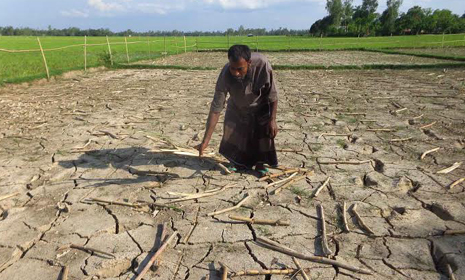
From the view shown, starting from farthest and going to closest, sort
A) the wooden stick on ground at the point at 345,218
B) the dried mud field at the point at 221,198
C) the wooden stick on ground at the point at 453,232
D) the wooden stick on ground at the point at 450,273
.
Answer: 1. the wooden stick on ground at the point at 345,218
2. the wooden stick on ground at the point at 453,232
3. the dried mud field at the point at 221,198
4. the wooden stick on ground at the point at 450,273

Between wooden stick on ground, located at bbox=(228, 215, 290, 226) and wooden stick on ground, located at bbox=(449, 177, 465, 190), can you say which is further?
wooden stick on ground, located at bbox=(449, 177, 465, 190)

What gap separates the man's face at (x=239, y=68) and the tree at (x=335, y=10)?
237 feet

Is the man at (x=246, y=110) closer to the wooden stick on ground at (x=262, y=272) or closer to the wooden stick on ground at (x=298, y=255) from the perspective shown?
the wooden stick on ground at (x=298, y=255)

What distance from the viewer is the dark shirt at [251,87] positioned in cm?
346

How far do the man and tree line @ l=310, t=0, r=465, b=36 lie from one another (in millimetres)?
54371

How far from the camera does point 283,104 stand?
312 inches

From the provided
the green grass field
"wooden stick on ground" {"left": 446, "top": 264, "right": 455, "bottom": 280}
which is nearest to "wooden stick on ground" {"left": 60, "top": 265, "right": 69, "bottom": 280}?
"wooden stick on ground" {"left": 446, "top": 264, "right": 455, "bottom": 280}

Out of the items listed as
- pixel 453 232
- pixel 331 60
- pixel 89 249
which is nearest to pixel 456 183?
pixel 453 232

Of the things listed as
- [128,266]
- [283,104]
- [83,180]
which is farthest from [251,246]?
[283,104]

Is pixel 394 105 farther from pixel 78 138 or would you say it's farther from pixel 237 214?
pixel 78 138

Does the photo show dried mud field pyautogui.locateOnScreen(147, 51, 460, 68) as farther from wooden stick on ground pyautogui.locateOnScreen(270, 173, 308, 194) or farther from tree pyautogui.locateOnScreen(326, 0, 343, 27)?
tree pyautogui.locateOnScreen(326, 0, 343, 27)

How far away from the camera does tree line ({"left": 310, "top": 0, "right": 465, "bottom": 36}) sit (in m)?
55.6

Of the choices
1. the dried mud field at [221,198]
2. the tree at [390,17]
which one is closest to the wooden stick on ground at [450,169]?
the dried mud field at [221,198]

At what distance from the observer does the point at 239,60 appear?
3102mm
